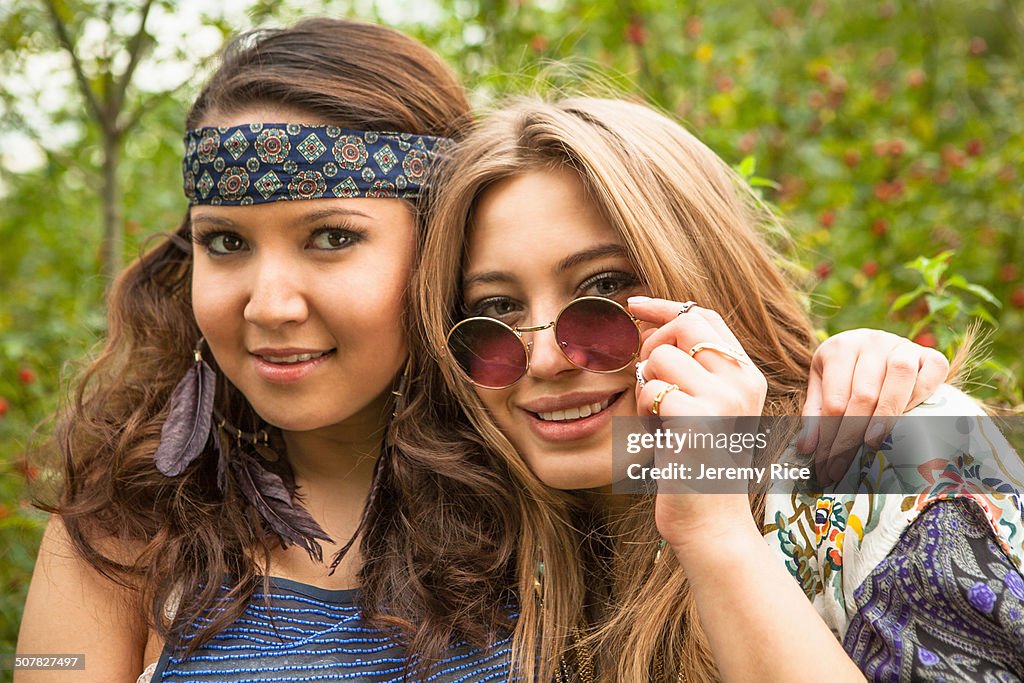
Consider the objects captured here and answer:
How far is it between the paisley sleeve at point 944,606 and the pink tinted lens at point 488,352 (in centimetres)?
88

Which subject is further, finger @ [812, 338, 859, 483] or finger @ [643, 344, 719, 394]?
finger @ [812, 338, 859, 483]

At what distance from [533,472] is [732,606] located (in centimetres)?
77

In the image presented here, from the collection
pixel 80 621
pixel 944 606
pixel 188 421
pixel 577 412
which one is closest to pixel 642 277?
pixel 577 412

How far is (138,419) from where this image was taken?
2.74 m

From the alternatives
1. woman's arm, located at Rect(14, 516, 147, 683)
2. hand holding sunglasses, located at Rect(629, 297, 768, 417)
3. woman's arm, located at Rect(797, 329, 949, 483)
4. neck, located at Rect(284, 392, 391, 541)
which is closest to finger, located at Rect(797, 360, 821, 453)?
woman's arm, located at Rect(797, 329, 949, 483)

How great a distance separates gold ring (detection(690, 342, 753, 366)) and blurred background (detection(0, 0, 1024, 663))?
3.11 ft

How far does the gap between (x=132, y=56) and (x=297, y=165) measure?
1.55 metres

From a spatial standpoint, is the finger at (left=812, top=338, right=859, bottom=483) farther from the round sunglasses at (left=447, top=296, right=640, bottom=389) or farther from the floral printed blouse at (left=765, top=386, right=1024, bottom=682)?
the round sunglasses at (left=447, top=296, right=640, bottom=389)

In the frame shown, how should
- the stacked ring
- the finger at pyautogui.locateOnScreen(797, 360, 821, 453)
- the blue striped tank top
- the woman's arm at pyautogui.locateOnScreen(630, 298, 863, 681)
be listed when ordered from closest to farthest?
the woman's arm at pyautogui.locateOnScreen(630, 298, 863, 681)
the stacked ring
the finger at pyautogui.locateOnScreen(797, 360, 821, 453)
the blue striped tank top

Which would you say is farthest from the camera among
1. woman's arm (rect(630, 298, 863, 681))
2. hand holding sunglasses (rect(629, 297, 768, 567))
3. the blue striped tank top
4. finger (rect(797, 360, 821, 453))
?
the blue striped tank top

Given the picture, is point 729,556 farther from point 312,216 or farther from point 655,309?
point 312,216

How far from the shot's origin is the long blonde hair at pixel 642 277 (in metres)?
2.21

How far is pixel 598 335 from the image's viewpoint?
7.05 feet

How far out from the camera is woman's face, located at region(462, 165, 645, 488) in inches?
87.6
